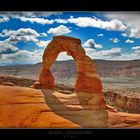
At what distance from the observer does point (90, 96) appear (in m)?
3.40

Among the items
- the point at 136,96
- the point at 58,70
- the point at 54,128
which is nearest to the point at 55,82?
the point at 58,70

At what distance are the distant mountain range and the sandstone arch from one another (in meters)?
0.03

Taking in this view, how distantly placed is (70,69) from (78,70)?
0.06 metres

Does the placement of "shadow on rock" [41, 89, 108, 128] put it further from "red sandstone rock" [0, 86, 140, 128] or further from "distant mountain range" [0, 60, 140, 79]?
"distant mountain range" [0, 60, 140, 79]

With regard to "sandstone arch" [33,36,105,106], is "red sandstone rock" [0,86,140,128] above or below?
below

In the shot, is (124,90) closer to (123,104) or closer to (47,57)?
(123,104)

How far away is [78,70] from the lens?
3.41 meters

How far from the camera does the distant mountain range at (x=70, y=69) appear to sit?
134 inches

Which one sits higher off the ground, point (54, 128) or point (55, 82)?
point (55, 82)

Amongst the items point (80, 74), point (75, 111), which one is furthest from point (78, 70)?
point (75, 111)

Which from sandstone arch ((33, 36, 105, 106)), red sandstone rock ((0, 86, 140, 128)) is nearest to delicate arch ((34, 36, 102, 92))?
sandstone arch ((33, 36, 105, 106))

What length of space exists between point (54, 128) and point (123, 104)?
50cm

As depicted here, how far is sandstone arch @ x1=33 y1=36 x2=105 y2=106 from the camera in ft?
11.1
